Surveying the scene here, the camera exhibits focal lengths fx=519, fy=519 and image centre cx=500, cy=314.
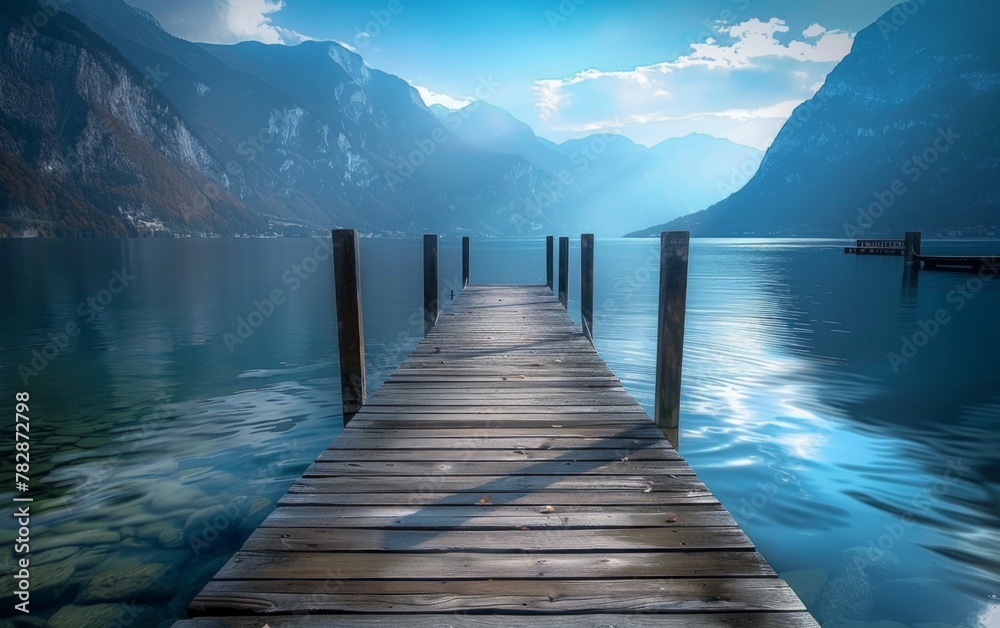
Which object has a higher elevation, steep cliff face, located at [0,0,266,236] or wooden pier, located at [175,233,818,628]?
steep cliff face, located at [0,0,266,236]

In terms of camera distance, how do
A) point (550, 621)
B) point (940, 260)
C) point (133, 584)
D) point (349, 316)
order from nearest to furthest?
point (550, 621)
point (133, 584)
point (349, 316)
point (940, 260)

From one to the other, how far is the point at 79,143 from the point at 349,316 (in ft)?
663

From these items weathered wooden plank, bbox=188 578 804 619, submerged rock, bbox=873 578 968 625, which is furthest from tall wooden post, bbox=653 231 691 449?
weathered wooden plank, bbox=188 578 804 619

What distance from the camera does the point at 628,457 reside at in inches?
165

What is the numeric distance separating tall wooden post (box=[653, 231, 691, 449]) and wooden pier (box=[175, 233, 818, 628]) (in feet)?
1.38

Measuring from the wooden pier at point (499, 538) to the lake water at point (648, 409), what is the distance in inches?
99.2

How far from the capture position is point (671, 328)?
5.49 metres

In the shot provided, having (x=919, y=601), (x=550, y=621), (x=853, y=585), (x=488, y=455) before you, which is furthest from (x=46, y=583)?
(x=919, y=601)

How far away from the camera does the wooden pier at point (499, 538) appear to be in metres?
2.37

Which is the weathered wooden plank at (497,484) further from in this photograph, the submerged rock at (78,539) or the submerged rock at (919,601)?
the submerged rock at (78,539)

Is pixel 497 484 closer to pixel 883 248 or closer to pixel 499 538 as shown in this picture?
pixel 499 538

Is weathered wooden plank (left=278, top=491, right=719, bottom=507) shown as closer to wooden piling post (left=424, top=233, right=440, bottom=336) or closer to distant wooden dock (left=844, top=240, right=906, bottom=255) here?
A: wooden piling post (left=424, top=233, right=440, bottom=336)

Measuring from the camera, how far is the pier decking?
2.37 meters

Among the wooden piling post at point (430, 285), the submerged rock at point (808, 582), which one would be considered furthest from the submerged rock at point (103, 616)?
the wooden piling post at point (430, 285)
